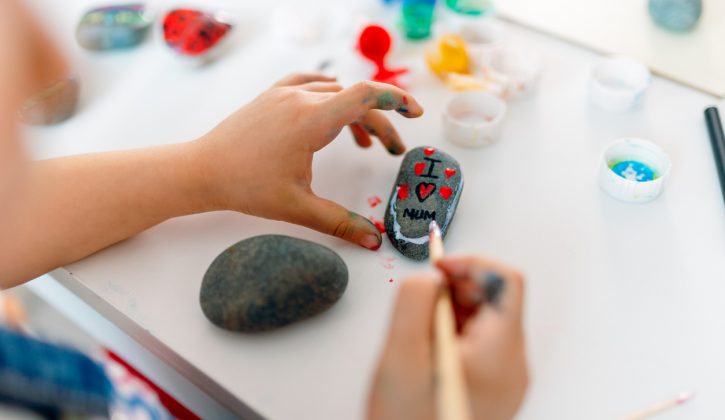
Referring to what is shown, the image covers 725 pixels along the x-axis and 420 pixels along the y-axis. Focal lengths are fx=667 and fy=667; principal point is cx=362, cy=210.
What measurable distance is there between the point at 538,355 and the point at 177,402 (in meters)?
0.37

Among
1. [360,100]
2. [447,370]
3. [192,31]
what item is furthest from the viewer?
[192,31]

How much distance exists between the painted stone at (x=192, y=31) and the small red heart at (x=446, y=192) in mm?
394

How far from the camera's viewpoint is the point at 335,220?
612 mm

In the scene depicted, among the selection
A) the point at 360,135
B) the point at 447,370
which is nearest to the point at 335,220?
the point at 360,135

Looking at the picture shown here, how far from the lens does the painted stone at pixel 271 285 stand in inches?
21.5

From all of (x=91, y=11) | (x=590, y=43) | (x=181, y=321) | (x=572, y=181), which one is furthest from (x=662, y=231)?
(x=91, y=11)

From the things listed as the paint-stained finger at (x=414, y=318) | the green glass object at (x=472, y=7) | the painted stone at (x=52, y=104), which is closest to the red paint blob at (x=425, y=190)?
the paint-stained finger at (x=414, y=318)

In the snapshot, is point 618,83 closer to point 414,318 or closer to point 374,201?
point 374,201

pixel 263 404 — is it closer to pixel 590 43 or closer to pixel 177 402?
pixel 177 402

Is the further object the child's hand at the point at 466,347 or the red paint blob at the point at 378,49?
the red paint blob at the point at 378,49

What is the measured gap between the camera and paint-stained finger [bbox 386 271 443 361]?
40cm

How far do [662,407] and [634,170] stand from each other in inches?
10.4

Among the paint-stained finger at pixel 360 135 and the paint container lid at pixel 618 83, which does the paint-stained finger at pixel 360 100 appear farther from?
the paint container lid at pixel 618 83

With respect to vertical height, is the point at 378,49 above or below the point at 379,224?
above
